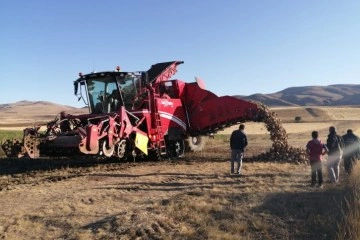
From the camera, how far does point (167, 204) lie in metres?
9.04

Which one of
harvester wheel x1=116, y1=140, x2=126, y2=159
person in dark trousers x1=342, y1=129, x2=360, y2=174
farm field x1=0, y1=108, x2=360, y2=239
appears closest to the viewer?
farm field x1=0, y1=108, x2=360, y2=239

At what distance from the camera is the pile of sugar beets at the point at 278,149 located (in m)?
16.7

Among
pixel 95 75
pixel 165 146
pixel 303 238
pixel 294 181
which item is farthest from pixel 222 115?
pixel 303 238

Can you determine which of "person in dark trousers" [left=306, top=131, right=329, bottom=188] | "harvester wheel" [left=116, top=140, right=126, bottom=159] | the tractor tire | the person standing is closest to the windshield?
"harvester wheel" [left=116, top=140, right=126, bottom=159]

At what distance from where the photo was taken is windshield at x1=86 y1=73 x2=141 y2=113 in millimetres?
16422

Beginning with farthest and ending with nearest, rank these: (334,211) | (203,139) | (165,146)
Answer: (203,139), (165,146), (334,211)

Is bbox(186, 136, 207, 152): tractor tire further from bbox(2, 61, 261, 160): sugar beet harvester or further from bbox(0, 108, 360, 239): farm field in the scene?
bbox(0, 108, 360, 239): farm field

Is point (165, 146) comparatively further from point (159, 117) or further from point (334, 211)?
point (334, 211)

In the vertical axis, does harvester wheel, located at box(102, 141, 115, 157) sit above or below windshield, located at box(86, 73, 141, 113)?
below

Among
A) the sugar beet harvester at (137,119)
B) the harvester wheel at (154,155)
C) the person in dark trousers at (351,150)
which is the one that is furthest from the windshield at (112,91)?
the person in dark trousers at (351,150)

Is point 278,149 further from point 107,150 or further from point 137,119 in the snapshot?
point 107,150

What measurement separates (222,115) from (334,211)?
11.0 m

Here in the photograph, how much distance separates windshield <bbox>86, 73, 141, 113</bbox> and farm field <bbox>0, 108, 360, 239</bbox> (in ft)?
9.21

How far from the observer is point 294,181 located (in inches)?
477
